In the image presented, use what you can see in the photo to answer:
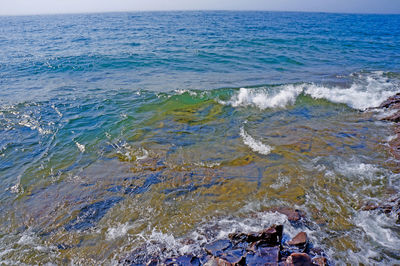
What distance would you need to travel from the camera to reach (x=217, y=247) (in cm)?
491

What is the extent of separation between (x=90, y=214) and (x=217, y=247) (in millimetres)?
3558

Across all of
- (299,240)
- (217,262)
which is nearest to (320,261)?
(299,240)

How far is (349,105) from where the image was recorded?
41.7 ft

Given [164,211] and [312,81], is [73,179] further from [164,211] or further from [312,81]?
[312,81]

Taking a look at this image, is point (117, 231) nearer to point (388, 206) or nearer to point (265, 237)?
point (265, 237)

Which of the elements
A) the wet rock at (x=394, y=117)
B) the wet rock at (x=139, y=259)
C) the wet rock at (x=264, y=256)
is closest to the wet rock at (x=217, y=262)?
the wet rock at (x=264, y=256)

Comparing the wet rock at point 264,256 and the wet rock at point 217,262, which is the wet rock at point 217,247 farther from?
the wet rock at point 264,256

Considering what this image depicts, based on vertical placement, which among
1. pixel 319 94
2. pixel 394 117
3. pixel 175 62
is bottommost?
pixel 394 117

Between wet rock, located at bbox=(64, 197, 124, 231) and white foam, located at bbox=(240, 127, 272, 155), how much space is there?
16.4 ft

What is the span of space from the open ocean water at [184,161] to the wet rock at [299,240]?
437 millimetres

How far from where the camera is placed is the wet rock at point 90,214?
5.88 m

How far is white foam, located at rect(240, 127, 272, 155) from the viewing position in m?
8.59

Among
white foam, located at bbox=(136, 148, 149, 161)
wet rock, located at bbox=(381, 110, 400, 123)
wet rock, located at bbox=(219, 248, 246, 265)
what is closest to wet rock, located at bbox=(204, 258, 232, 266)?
wet rock, located at bbox=(219, 248, 246, 265)

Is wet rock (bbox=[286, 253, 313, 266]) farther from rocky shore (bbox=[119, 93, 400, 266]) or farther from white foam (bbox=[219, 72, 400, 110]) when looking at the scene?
white foam (bbox=[219, 72, 400, 110])
